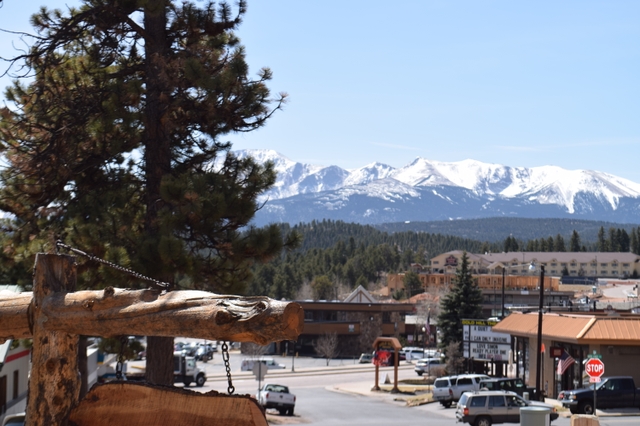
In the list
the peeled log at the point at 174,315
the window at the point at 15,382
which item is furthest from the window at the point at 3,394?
the peeled log at the point at 174,315

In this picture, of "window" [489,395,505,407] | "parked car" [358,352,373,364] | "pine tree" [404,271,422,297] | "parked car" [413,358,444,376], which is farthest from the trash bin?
"pine tree" [404,271,422,297]

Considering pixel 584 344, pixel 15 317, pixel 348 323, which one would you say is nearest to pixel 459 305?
pixel 348 323

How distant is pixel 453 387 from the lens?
41.3m

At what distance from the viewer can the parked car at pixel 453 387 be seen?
4091 cm

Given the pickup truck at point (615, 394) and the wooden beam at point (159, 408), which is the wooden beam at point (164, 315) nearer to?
the wooden beam at point (159, 408)

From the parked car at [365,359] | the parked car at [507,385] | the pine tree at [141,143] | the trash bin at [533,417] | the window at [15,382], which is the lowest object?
the parked car at [365,359]

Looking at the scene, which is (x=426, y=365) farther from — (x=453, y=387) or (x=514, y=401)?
(x=514, y=401)

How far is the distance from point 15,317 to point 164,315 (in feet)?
4.39

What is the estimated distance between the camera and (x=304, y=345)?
292 ft

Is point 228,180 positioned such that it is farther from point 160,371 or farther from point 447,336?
point 447,336

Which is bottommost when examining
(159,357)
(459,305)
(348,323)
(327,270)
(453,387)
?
(453,387)

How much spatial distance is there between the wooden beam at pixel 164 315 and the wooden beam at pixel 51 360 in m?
0.07

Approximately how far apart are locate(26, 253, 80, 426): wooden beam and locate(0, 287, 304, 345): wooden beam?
0.23ft

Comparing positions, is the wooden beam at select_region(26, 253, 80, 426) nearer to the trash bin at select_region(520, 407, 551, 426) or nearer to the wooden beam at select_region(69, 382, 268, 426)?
the wooden beam at select_region(69, 382, 268, 426)
